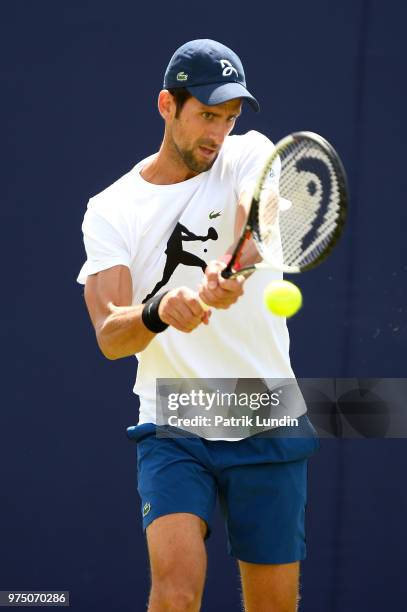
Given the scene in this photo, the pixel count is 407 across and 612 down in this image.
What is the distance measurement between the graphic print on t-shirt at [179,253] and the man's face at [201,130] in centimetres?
22

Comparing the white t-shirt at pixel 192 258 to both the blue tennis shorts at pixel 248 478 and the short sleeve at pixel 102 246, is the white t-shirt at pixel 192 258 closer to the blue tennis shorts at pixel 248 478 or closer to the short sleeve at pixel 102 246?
the short sleeve at pixel 102 246

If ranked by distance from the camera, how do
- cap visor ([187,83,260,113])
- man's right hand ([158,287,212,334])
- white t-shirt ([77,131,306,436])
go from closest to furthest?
man's right hand ([158,287,212,334])
cap visor ([187,83,260,113])
white t-shirt ([77,131,306,436])

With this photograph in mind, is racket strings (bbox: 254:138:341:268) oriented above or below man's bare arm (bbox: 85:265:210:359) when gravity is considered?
above

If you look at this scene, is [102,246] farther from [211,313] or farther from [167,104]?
[167,104]

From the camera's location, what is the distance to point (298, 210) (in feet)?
12.0

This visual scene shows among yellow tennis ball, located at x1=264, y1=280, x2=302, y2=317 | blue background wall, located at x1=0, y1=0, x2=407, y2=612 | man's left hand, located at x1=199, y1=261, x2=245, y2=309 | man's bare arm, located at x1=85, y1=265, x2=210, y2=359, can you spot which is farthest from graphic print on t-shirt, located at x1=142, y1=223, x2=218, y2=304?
blue background wall, located at x1=0, y1=0, x2=407, y2=612

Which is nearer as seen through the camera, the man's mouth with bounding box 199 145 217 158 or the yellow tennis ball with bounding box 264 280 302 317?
the yellow tennis ball with bounding box 264 280 302 317

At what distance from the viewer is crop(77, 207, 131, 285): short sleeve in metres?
3.80

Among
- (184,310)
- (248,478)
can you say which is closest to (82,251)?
(248,478)

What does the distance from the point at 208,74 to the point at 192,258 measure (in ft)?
1.83

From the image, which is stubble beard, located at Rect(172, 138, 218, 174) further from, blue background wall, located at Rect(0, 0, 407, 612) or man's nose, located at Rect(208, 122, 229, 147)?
blue background wall, located at Rect(0, 0, 407, 612)

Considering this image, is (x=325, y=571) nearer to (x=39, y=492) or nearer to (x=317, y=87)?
(x=39, y=492)

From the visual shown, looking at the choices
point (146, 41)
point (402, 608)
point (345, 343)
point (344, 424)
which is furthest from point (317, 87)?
point (402, 608)

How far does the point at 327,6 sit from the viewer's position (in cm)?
494
